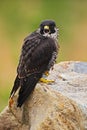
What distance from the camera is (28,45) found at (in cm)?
1252

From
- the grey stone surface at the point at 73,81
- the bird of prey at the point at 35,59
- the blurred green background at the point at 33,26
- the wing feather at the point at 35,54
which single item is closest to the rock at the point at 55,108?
the grey stone surface at the point at 73,81

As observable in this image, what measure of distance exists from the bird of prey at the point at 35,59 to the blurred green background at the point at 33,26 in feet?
16.1

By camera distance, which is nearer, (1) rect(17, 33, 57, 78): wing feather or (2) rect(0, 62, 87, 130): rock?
(2) rect(0, 62, 87, 130): rock

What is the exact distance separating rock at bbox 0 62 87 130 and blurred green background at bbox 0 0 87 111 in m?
4.97

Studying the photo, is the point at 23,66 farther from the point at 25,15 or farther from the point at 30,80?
the point at 25,15

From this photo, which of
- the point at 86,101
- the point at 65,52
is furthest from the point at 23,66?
the point at 65,52

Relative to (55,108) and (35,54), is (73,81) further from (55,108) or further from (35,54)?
(55,108)

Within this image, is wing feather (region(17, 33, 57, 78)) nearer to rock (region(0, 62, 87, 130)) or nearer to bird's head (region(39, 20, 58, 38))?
bird's head (region(39, 20, 58, 38))

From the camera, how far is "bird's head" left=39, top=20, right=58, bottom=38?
1277cm

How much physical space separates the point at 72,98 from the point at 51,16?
10.9 metres

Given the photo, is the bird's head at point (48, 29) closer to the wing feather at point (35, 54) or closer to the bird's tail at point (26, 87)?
the wing feather at point (35, 54)

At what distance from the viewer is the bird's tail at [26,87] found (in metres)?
12.3

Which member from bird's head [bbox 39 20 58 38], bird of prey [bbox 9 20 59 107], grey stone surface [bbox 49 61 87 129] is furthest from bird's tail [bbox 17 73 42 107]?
bird's head [bbox 39 20 58 38]

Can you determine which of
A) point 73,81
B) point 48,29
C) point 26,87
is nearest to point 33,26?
point 48,29
